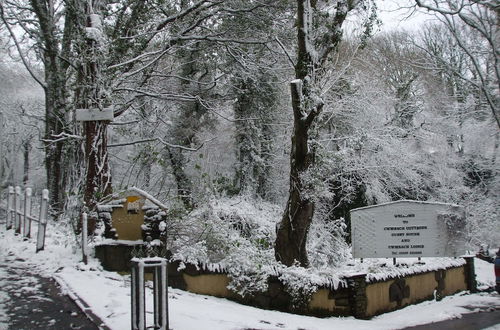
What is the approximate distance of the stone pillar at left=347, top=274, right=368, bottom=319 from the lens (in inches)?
379

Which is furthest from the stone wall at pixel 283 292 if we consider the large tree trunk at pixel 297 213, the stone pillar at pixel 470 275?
the stone pillar at pixel 470 275

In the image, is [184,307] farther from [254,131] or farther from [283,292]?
[254,131]

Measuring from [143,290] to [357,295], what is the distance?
17.1 ft

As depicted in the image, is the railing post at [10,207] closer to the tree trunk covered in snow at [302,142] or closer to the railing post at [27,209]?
the railing post at [27,209]

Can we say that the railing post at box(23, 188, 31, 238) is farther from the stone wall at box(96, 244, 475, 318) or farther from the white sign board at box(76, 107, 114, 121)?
the stone wall at box(96, 244, 475, 318)

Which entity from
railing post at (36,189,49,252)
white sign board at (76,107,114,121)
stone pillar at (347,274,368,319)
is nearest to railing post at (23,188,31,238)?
railing post at (36,189,49,252)

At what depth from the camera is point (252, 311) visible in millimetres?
9109

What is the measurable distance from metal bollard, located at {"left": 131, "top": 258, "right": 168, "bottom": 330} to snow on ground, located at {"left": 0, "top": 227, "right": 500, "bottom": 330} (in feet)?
2.39

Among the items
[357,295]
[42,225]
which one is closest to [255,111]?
[42,225]

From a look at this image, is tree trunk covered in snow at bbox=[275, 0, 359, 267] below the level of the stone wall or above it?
above

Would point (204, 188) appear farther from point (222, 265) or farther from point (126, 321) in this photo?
point (126, 321)

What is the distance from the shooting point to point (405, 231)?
1278 centimetres

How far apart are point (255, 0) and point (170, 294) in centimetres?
972

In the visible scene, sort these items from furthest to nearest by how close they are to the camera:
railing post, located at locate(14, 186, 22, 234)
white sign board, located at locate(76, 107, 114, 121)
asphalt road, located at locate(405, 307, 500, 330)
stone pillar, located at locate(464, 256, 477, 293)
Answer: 1. stone pillar, located at locate(464, 256, 477, 293)
2. railing post, located at locate(14, 186, 22, 234)
3. white sign board, located at locate(76, 107, 114, 121)
4. asphalt road, located at locate(405, 307, 500, 330)
